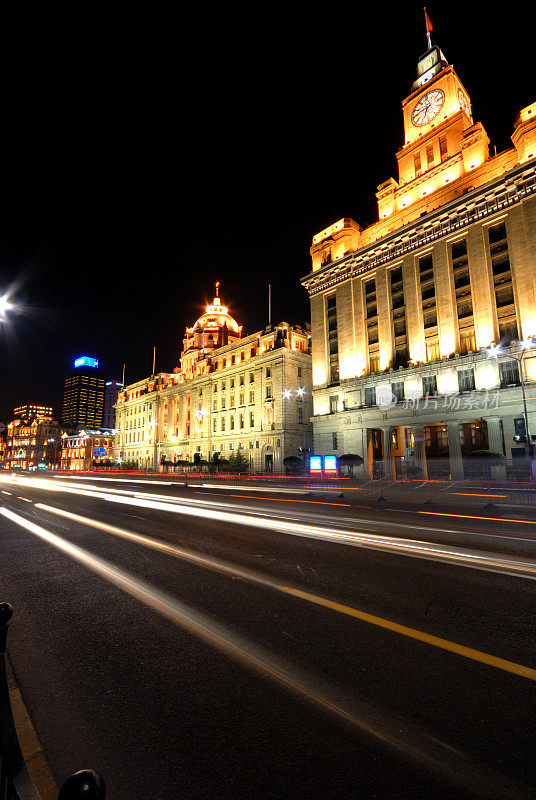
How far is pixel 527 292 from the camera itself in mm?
35500

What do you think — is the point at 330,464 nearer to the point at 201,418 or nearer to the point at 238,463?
the point at 238,463

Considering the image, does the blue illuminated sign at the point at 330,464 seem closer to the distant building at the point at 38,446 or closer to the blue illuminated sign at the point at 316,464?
the blue illuminated sign at the point at 316,464

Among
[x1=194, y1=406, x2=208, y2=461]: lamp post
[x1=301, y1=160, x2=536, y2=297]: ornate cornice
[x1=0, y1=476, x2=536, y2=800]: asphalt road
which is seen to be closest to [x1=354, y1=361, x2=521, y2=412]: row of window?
[x1=301, y1=160, x2=536, y2=297]: ornate cornice

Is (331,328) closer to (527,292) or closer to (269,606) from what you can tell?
(527,292)

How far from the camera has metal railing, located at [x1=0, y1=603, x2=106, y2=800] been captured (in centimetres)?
125

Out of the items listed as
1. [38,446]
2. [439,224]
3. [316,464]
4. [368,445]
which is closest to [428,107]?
[439,224]

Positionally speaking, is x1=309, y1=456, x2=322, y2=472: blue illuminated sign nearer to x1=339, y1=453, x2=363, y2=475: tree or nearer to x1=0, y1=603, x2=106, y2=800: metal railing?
x1=339, y1=453, x2=363, y2=475: tree

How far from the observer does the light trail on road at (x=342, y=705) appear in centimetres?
239

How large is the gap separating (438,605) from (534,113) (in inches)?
2023

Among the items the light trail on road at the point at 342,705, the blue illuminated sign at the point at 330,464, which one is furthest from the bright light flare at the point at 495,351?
the light trail on road at the point at 342,705

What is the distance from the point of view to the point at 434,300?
42.7 meters

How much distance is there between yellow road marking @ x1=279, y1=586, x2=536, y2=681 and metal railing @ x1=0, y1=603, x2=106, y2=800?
375 centimetres

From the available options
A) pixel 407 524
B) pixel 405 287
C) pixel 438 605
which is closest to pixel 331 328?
pixel 405 287

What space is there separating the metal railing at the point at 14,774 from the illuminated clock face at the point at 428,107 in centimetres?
6622
